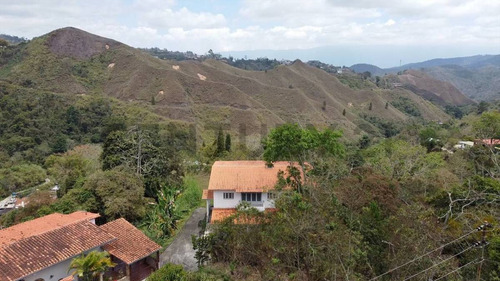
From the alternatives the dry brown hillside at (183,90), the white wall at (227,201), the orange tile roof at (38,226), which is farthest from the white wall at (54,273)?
the dry brown hillside at (183,90)

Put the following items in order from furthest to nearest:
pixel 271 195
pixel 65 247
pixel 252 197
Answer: pixel 252 197 → pixel 271 195 → pixel 65 247

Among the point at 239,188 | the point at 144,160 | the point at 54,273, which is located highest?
the point at 144,160

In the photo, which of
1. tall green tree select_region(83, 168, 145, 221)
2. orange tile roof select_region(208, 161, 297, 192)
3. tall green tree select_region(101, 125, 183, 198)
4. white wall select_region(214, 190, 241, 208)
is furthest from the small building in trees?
tall green tree select_region(101, 125, 183, 198)

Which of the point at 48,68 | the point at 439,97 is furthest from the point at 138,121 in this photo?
the point at 439,97

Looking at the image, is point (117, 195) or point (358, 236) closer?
point (358, 236)

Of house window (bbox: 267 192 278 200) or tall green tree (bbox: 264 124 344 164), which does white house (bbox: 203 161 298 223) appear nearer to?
house window (bbox: 267 192 278 200)

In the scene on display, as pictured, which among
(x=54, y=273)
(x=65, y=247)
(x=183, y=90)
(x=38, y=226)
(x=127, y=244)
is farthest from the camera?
(x=183, y=90)

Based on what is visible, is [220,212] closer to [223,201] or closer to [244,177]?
[223,201]

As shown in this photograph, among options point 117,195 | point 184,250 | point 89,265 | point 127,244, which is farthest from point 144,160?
point 89,265
